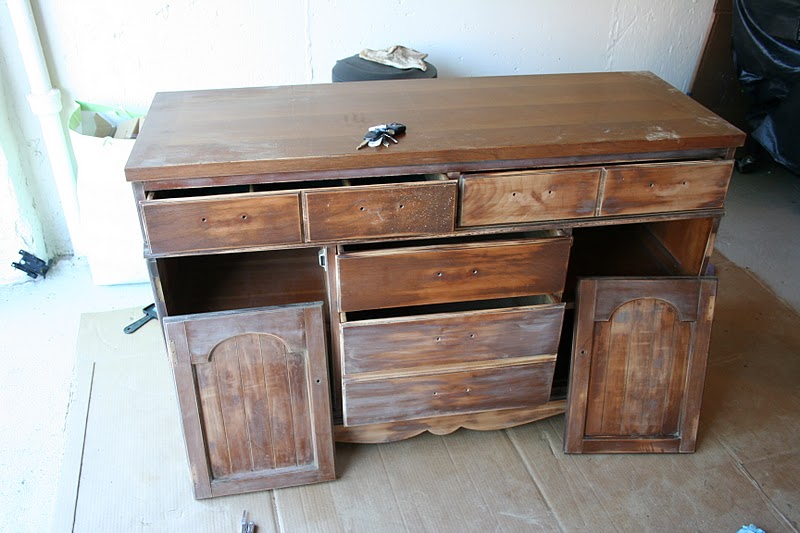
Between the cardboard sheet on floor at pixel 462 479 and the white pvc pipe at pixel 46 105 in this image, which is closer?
the cardboard sheet on floor at pixel 462 479

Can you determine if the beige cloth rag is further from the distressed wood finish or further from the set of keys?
the distressed wood finish

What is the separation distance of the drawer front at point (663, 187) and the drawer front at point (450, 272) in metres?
0.15

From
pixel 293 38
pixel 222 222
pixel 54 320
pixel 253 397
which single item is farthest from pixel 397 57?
pixel 54 320

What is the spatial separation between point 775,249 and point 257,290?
2.09 metres

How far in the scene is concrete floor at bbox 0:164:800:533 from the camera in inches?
75.8

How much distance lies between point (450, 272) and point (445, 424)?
1.57ft

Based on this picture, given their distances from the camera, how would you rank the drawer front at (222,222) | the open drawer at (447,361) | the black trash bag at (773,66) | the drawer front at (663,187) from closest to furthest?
the drawer front at (222,222)
the drawer front at (663,187)
the open drawer at (447,361)
the black trash bag at (773,66)

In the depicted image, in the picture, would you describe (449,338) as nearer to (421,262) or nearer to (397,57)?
(421,262)

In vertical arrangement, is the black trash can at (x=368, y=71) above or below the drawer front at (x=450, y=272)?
above

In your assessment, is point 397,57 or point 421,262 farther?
point 397,57

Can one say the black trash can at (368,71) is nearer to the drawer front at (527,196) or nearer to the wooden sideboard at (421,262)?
the wooden sideboard at (421,262)

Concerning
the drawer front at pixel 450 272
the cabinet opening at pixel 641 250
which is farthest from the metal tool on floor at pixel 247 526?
the cabinet opening at pixel 641 250

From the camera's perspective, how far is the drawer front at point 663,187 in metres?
1.67

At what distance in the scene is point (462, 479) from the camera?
1912mm
